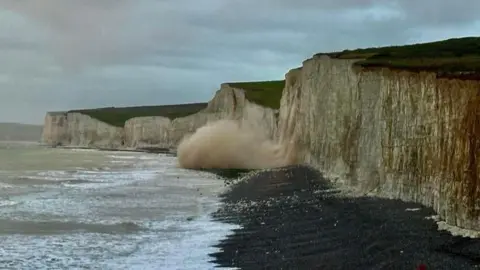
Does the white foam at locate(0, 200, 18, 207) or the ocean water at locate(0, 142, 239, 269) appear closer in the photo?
the ocean water at locate(0, 142, 239, 269)

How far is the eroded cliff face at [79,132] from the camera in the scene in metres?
136

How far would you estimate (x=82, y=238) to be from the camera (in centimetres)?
1720

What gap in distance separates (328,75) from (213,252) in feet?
74.9

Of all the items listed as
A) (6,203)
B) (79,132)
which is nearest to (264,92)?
(6,203)

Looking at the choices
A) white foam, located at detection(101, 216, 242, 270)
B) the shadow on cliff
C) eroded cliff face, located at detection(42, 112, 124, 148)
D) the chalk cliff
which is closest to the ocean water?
white foam, located at detection(101, 216, 242, 270)

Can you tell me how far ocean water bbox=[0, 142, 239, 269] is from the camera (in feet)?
46.9

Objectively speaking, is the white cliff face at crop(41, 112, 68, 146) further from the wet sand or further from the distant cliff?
the wet sand

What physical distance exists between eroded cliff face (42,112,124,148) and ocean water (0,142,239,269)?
103m

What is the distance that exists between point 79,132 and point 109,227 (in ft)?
417

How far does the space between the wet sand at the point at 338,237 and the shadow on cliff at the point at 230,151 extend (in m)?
24.3

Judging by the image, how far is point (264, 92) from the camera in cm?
7638

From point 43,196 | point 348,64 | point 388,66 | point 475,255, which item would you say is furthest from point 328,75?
point 475,255

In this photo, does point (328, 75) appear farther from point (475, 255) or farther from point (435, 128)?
point (475, 255)

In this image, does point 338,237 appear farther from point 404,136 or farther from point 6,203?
point 6,203
